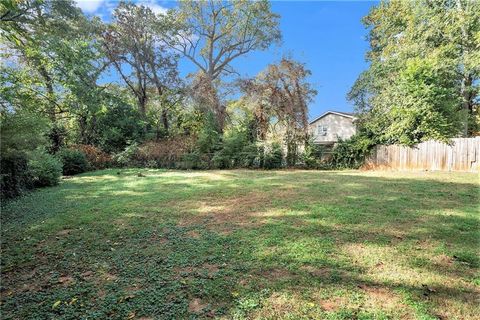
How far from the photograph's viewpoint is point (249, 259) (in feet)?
9.41

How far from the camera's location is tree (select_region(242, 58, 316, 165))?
536 inches

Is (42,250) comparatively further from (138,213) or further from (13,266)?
(138,213)

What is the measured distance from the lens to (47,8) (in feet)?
40.4

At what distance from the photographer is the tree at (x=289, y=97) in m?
13.6

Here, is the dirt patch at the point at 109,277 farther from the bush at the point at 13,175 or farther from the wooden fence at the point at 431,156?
the wooden fence at the point at 431,156

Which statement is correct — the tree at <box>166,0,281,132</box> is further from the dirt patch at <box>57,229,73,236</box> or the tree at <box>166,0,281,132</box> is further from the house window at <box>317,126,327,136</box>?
the dirt patch at <box>57,229,73,236</box>

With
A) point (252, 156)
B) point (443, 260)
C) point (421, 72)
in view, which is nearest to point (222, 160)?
point (252, 156)

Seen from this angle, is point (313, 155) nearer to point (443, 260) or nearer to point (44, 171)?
point (44, 171)

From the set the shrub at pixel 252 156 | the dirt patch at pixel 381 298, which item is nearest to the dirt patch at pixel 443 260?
the dirt patch at pixel 381 298

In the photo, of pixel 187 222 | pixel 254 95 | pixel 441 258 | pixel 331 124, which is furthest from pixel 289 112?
pixel 331 124

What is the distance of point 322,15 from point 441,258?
31.1 feet

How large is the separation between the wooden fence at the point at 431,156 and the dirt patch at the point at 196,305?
11964 millimetres

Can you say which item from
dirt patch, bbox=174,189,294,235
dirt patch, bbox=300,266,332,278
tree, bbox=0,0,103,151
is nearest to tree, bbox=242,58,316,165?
dirt patch, bbox=174,189,294,235

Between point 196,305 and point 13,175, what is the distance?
22.0ft
